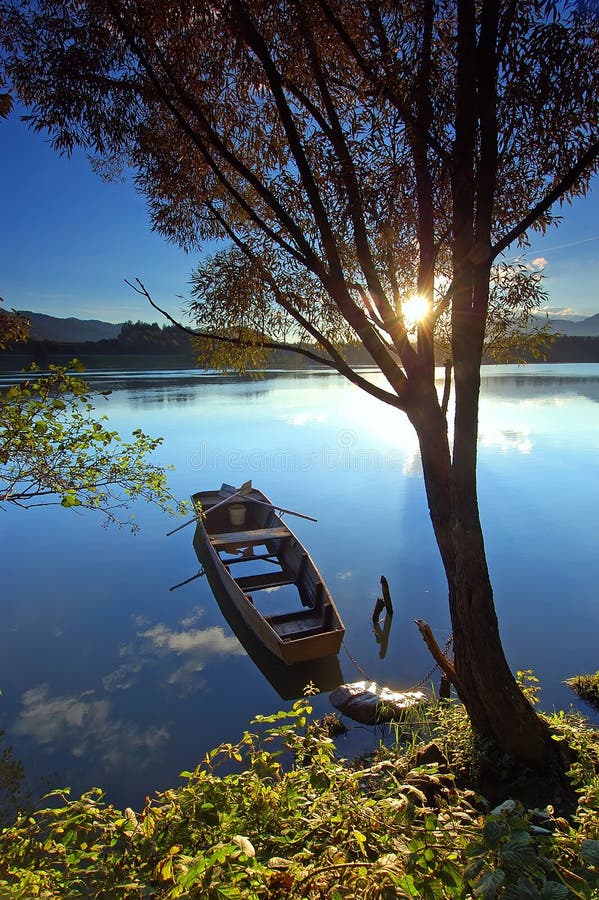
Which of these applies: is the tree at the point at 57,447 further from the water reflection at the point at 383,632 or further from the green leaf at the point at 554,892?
the water reflection at the point at 383,632

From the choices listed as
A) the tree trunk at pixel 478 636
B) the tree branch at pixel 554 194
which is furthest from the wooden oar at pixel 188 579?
the tree branch at pixel 554 194

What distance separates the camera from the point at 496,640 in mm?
4984

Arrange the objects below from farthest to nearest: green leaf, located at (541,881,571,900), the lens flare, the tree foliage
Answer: the lens flare, the tree foliage, green leaf, located at (541,881,571,900)

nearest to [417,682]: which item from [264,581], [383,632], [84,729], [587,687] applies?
[383,632]

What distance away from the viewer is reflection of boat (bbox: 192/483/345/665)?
9055 mm

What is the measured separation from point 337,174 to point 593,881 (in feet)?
18.7

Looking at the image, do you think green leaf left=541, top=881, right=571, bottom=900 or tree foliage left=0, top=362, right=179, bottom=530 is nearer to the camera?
green leaf left=541, top=881, right=571, bottom=900

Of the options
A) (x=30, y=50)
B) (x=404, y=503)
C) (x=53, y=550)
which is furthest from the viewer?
(x=404, y=503)

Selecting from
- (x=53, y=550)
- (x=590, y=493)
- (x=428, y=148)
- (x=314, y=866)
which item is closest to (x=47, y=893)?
(x=314, y=866)

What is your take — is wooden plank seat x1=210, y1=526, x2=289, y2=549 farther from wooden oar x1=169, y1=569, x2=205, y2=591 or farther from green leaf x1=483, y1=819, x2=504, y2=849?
green leaf x1=483, y1=819, x2=504, y2=849

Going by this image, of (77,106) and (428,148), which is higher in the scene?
(77,106)

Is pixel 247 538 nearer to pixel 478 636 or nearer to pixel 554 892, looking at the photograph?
pixel 478 636

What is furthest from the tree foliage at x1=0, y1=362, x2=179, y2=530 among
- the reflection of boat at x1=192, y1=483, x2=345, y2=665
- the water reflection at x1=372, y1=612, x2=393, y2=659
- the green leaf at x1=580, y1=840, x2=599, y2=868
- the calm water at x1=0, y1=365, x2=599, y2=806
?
the water reflection at x1=372, y1=612, x2=393, y2=659

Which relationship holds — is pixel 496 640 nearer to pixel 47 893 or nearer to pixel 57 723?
pixel 47 893
